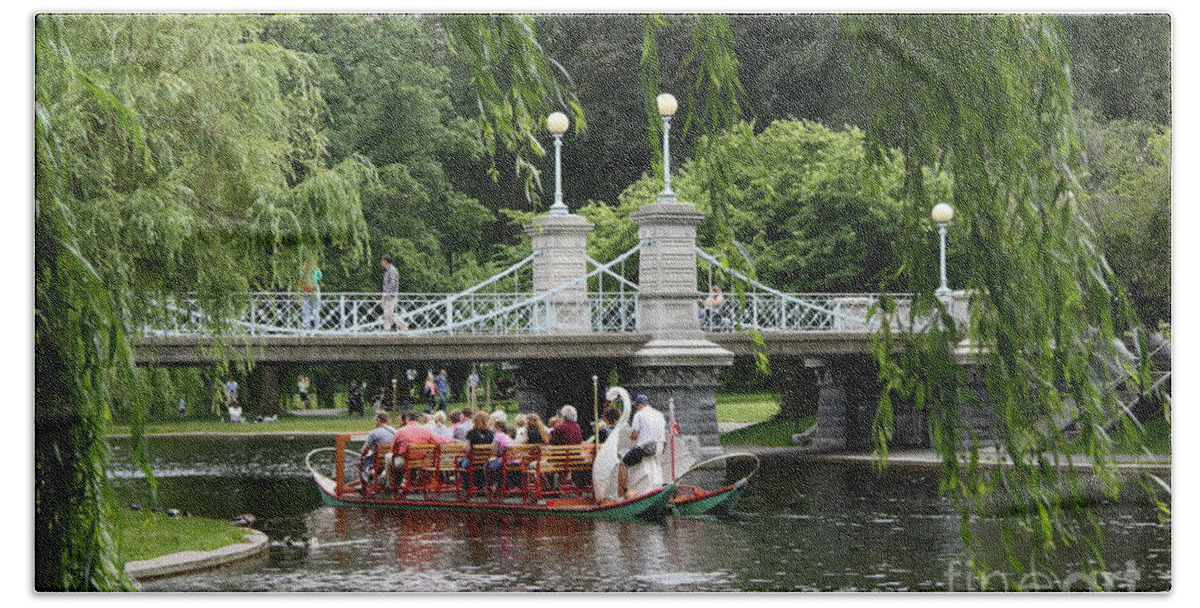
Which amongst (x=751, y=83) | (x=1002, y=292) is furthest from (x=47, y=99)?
(x=1002, y=292)

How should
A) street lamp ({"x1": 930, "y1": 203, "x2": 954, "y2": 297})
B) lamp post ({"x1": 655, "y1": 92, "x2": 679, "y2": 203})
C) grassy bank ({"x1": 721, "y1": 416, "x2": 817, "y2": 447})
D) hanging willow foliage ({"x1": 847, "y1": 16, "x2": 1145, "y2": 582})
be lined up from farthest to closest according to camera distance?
grassy bank ({"x1": 721, "y1": 416, "x2": 817, "y2": 447}) → lamp post ({"x1": 655, "y1": 92, "x2": 679, "y2": 203}) → street lamp ({"x1": 930, "y1": 203, "x2": 954, "y2": 297}) → hanging willow foliage ({"x1": 847, "y1": 16, "x2": 1145, "y2": 582})

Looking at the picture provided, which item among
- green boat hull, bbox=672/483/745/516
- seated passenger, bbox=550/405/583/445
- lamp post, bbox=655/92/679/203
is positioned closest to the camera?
lamp post, bbox=655/92/679/203

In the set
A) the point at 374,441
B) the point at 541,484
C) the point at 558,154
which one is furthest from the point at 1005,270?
the point at 374,441

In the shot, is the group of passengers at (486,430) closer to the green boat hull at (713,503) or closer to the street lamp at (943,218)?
the green boat hull at (713,503)

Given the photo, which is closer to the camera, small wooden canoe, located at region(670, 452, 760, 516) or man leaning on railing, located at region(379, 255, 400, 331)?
man leaning on railing, located at region(379, 255, 400, 331)

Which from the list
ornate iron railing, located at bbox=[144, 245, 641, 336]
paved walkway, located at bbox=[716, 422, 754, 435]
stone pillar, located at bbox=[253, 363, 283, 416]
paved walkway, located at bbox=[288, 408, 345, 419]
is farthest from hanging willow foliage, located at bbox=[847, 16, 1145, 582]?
paved walkway, located at bbox=[288, 408, 345, 419]

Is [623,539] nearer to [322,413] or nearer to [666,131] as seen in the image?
[322,413]

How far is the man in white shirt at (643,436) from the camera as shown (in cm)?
1141

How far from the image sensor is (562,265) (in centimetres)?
962

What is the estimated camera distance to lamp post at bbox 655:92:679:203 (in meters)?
6.62

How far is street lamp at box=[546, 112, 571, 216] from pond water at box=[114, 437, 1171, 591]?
180cm

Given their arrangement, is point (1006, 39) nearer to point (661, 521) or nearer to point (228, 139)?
point (228, 139)

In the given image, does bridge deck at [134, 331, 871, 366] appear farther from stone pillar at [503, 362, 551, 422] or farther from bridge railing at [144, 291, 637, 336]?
stone pillar at [503, 362, 551, 422]

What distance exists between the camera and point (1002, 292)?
19.8 ft
